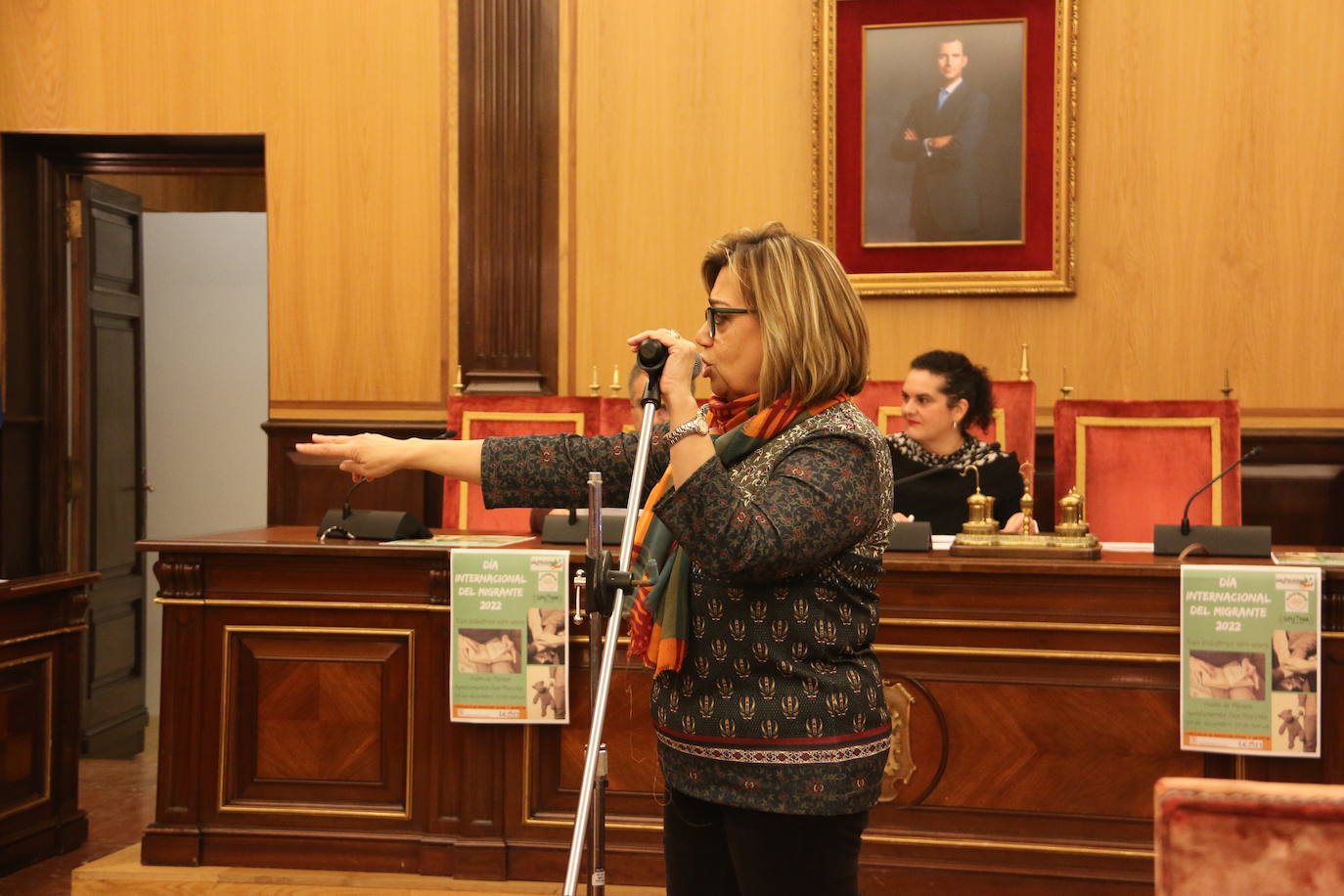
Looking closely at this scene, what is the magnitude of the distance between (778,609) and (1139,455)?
2.94m

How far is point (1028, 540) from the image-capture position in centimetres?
319

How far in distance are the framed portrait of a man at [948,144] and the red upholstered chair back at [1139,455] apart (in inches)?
37.0

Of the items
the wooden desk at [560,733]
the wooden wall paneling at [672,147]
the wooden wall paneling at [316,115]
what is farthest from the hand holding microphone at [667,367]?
the wooden wall paneling at [316,115]

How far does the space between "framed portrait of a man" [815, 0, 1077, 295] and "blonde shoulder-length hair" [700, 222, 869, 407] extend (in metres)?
3.49

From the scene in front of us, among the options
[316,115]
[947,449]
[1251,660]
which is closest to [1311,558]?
[1251,660]

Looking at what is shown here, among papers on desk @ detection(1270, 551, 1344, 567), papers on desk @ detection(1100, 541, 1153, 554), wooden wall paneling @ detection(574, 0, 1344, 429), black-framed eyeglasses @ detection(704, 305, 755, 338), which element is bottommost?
papers on desk @ detection(1100, 541, 1153, 554)

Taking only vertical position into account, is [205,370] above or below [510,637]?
above

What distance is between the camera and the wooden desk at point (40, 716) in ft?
11.7

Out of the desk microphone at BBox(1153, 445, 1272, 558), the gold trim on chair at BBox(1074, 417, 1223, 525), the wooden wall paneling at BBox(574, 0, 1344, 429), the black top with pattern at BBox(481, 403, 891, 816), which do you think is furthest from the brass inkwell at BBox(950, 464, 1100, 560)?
the wooden wall paneling at BBox(574, 0, 1344, 429)

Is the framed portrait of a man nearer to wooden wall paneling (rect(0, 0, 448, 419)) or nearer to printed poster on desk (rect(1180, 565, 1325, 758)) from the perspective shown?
wooden wall paneling (rect(0, 0, 448, 419))

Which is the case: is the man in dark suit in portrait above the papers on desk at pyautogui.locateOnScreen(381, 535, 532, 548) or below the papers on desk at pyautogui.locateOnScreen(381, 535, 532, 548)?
above

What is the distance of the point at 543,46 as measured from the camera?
5.33 meters

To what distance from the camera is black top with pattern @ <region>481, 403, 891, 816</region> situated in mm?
1564

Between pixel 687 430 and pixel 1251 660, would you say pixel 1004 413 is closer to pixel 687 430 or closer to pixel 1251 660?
pixel 1251 660
